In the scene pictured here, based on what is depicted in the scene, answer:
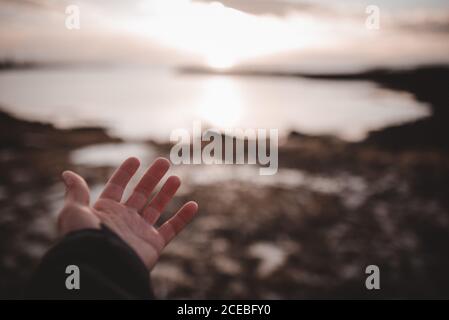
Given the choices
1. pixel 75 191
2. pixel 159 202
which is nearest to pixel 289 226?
pixel 159 202

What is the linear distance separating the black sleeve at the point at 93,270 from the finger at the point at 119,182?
1.59 ft

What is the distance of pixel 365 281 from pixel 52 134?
15.5 m

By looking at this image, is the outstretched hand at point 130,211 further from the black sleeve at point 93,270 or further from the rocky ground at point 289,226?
the rocky ground at point 289,226

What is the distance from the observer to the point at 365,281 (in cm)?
605

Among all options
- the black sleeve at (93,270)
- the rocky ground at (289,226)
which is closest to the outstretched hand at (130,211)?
the black sleeve at (93,270)

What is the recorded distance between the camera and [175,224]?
3.03 m

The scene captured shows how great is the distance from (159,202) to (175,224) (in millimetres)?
219

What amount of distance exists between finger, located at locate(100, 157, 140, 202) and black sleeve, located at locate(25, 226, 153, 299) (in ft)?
1.59

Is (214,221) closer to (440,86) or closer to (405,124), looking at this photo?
(405,124)

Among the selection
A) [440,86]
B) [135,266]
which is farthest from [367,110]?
[135,266]

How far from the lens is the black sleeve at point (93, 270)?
2.21 meters

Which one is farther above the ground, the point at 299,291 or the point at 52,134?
the point at 52,134

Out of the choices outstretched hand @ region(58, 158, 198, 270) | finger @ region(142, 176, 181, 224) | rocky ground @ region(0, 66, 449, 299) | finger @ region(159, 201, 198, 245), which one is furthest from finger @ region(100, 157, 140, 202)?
rocky ground @ region(0, 66, 449, 299)

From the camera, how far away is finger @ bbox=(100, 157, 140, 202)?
9.82 ft
